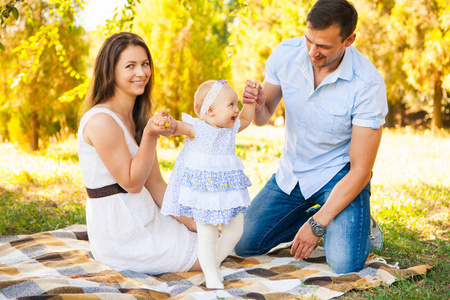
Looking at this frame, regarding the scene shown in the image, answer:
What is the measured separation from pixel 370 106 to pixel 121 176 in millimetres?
1714

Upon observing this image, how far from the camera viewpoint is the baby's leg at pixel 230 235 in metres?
2.82

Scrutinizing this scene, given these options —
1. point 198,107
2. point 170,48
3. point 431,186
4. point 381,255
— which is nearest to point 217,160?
point 198,107

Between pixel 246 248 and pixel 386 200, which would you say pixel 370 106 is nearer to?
pixel 246 248

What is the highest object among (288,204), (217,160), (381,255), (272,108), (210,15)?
(210,15)

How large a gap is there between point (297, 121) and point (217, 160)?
0.94 metres

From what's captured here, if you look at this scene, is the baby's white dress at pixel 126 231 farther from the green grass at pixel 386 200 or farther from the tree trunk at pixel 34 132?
the tree trunk at pixel 34 132

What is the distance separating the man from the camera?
119 inches

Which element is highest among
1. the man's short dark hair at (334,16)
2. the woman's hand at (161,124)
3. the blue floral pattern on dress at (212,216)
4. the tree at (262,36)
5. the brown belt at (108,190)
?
the tree at (262,36)

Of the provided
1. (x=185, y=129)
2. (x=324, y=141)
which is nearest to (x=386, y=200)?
(x=324, y=141)

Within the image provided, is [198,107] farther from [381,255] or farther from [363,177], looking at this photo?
[381,255]

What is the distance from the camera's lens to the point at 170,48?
886cm

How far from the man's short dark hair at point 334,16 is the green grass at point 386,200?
1659 millimetres

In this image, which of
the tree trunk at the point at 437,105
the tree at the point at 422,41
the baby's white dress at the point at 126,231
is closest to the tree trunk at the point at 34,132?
the baby's white dress at the point at 126,231

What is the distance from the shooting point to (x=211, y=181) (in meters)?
2.67
